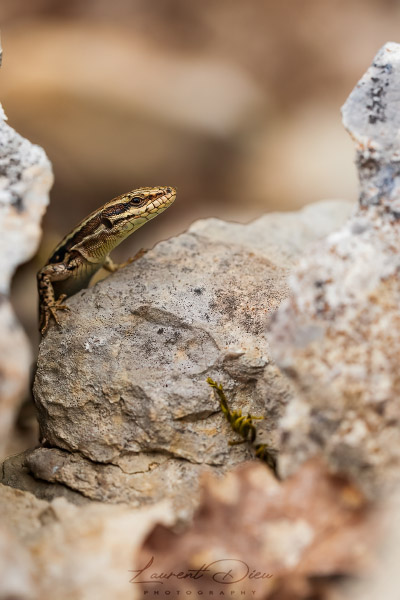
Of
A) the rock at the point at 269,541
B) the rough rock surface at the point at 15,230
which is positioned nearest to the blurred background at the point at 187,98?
the rough rock surface at the point at 15,230

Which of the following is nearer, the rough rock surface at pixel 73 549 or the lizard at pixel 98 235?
the rough rock surface at pixel 73 549

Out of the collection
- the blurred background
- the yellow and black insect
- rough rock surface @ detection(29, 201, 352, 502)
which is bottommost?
the yellow and black insect

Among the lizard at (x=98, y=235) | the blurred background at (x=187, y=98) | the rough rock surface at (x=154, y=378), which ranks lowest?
the rough rock surface at (x=154, y=378)

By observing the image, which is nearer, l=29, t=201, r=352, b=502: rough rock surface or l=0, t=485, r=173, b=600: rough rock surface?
l=0, t=485, r=173, b=600: rough rock surface

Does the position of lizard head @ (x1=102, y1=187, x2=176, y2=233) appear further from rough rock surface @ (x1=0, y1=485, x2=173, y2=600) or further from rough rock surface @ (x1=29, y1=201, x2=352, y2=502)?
rough rock surface @ (x1=0, y1=485, x2=173, y2=600)

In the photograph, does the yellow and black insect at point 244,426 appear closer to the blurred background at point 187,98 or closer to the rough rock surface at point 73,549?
the rough rock surface at point 73,549

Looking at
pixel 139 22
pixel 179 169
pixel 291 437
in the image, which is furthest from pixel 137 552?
pixel 139 22

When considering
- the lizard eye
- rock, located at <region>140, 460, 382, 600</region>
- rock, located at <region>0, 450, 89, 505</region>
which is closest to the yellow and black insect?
rock, located at <region>140, 460, 382, 600</region>

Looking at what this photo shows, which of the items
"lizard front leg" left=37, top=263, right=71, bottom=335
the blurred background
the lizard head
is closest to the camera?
"lizard front leg" left=37, top=263, right=71, bottom=335
